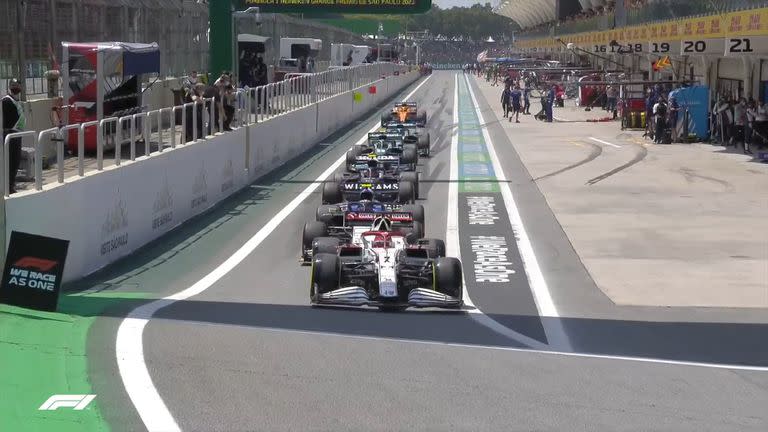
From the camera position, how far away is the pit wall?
14727mm

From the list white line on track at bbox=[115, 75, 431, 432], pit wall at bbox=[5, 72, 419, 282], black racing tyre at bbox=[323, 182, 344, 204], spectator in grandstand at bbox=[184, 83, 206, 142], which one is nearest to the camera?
white line on track at bbox=[115, 75, 431, 432]

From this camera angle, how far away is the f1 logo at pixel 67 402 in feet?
29.1

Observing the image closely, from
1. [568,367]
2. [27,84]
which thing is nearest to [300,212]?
[27,84]

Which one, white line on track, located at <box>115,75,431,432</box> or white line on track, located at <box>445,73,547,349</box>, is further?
white line on track, located at <box>445,73,547,349</box>

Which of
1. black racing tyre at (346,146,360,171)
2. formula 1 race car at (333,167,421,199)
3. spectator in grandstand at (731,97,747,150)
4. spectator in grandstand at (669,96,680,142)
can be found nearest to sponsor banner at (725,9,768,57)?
spectator in grandstand at (731,97,747,150)

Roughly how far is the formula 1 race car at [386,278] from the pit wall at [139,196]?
3219 mm

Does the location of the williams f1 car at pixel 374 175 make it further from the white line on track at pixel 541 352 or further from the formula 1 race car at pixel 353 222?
the white line on track at pixel 541 352

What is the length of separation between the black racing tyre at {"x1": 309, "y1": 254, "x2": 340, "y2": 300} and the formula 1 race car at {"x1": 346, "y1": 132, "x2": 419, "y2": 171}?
9991mm

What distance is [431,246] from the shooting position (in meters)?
15.4

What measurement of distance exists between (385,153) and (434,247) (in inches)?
484

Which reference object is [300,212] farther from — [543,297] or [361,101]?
[361,101]

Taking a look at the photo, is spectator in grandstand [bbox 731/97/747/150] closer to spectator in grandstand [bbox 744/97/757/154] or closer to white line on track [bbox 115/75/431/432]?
spectator in grandstand [bbox 744/97/757/154]

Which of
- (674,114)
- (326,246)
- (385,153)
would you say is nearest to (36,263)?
(326,246)

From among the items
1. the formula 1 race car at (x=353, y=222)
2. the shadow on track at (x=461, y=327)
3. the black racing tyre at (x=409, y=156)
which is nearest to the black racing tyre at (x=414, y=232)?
the formula 1 race car at (x=353, y=222)
